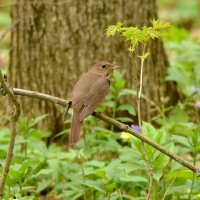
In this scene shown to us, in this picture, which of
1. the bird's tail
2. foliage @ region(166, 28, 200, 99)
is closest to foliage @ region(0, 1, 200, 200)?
foliage @ region(166, 28, 200, 99)

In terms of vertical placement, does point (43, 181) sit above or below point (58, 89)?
below

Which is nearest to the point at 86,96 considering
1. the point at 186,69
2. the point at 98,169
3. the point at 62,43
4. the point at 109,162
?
the point at 98,169

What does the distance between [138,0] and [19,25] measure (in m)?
1.10

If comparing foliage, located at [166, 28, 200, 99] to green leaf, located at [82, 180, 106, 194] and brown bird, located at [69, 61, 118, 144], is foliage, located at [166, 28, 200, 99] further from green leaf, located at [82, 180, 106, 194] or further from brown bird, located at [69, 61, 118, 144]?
green leaf, located at [82, 180, 106, 194]

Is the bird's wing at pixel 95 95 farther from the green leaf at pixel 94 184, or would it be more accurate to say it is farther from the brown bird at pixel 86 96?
the green leaf at pixel 94 184

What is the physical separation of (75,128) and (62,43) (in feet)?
6.27

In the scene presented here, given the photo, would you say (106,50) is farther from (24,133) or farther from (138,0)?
(24,133)

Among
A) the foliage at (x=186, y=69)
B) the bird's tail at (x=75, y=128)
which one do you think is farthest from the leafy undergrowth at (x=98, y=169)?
the foliage at (x=186, y=69)

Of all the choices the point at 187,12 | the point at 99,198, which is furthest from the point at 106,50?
the point at 187,12

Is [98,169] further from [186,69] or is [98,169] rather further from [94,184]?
[186,69]

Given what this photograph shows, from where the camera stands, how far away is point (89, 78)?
14.5 ft

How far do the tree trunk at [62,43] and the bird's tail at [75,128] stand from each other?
174 cm

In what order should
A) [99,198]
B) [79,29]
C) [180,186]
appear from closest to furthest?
[180,186] → [99,198] → [79,29]

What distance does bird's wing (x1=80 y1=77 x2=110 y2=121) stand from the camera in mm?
4043
